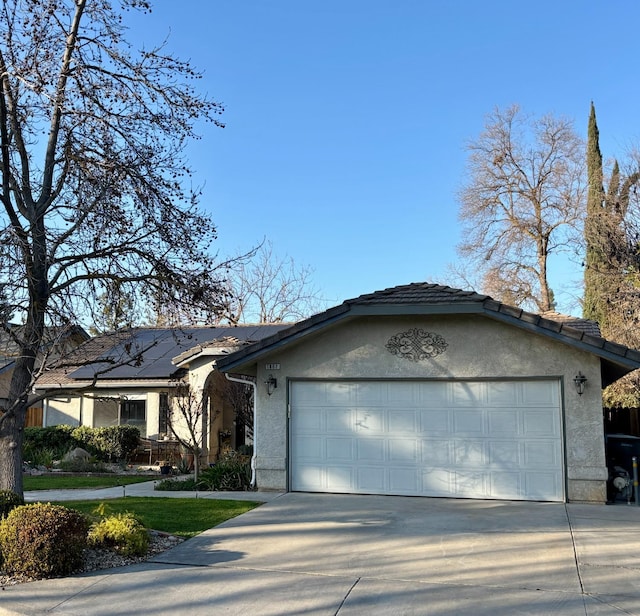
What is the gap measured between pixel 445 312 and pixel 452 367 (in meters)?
1.18

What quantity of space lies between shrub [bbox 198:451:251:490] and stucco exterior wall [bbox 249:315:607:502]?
62 centimetres

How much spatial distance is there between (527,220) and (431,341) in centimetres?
2233

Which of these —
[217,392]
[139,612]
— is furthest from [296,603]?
[217,392]

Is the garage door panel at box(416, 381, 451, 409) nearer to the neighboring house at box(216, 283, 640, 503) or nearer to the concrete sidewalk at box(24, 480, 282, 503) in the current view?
the neighboring house at box(216, 283, 640, 503)

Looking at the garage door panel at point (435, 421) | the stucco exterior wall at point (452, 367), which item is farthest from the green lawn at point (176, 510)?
the garage door panel at point (435, 421)

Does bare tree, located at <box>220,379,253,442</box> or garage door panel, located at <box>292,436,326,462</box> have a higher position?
bare tree, located at <box>220,379,253,442</box>

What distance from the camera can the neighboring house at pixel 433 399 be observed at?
11.5m

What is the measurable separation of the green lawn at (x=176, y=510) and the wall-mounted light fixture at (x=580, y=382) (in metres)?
6.15

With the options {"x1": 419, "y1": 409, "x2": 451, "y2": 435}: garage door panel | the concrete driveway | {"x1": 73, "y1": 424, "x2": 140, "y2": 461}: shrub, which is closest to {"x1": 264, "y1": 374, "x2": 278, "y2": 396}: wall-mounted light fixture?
{"x1": 419, "y1": 409, "x2": 451, "y2": 435}: garage door panel

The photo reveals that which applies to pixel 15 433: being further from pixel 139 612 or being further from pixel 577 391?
pixel 577 391

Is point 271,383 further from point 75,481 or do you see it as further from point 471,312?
point 75,481

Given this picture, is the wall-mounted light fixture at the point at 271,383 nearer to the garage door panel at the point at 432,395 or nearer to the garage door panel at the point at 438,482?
the garage door panel at the point at 432,395

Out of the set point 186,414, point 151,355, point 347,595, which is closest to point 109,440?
point 151,355

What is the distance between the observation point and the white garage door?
38.4 ft
